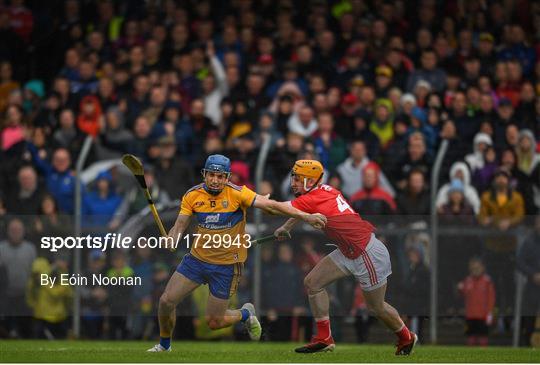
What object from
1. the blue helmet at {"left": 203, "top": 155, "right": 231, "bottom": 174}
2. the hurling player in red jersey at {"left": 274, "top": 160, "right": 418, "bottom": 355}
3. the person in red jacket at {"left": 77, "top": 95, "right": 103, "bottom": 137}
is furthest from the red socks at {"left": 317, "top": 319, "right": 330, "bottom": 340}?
the person in red jacket at {"left": 77, "top": 95, "right": 103, "bottom": 137}

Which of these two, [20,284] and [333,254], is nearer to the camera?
[333,254]

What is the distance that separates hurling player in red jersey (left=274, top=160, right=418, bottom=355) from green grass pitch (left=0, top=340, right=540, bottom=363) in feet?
1.12

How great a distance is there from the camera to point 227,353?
55.0ft

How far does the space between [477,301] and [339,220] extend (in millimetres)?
4114

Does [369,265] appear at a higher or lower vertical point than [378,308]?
higher

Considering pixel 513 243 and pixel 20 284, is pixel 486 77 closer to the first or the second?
pixel 513 243

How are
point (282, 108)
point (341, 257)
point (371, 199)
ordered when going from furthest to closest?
point (282, 108) < point (371, 199) < point (341, 257)

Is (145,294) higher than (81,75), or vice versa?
(81,75)

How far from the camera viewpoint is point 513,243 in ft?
64.7

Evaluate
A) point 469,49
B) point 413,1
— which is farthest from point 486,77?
point 413,1

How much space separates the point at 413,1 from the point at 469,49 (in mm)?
1665

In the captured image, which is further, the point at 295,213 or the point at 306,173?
the point at 306,173

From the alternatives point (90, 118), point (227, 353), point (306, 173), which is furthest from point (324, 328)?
point (90, 118)

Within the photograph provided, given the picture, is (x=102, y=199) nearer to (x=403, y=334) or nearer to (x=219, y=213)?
(x=219, y=213)
